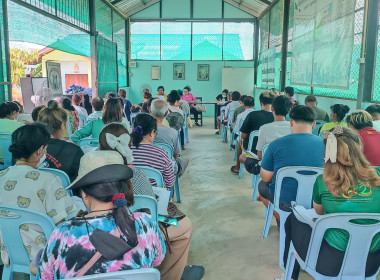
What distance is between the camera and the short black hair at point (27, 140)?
77.0 inches

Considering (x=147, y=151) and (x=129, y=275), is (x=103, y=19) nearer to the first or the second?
(x=147, y=151)

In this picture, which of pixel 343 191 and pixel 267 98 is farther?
pixel 267 98

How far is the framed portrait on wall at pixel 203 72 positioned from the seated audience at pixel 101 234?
12.5m

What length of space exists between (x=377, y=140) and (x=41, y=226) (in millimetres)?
2508

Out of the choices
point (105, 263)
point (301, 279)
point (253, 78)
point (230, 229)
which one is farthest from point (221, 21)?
point (105, 263)

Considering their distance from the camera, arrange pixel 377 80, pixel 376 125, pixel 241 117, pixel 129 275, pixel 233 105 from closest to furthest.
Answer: pixel 129 275
pixel 376 125
pixel 377 80
pixel 241 117
pixel 233 105

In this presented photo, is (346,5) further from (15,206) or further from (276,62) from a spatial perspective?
(15,206)

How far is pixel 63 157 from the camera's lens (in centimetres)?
259

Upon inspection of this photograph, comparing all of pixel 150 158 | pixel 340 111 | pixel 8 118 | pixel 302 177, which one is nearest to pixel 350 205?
pixel 302 177

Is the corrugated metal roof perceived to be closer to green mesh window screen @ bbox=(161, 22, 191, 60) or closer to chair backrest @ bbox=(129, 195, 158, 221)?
green mesh window screen @ bbox=(161, 22, 191, 60)

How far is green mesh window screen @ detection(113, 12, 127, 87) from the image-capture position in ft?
38.6

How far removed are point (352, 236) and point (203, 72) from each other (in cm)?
1227

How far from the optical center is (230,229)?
3.31 m

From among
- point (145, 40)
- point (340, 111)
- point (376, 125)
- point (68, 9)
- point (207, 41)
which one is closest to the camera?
point (376, 125)
